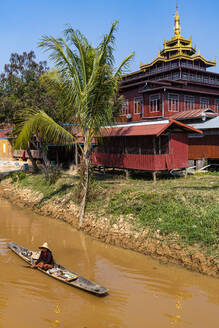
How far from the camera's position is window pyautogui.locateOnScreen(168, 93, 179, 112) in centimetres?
2777

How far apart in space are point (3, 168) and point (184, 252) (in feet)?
78.9

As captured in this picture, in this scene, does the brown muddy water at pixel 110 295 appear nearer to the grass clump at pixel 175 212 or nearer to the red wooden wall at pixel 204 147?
the grass clump at pixel 175 212

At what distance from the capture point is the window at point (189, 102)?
29156mm

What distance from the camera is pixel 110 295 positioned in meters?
8.06

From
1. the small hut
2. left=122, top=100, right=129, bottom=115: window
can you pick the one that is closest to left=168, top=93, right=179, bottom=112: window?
left=122, top=100, right=129, bottom=115: window

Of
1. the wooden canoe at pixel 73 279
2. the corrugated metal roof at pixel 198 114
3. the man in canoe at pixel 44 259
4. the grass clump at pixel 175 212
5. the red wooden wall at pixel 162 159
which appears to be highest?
the corrugated metal roof at pixel 198 114

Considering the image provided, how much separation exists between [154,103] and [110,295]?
74.0ft

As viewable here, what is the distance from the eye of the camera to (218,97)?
3266 centimetres

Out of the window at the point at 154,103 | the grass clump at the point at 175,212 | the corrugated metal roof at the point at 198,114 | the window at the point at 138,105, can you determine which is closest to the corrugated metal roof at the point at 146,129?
the grass clump at the point at 175,212

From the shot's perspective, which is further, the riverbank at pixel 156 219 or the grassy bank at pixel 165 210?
the grassy bank at pixel 165 210

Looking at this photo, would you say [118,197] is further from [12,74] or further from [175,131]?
[12,74]

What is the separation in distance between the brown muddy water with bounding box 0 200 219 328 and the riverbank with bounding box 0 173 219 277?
1.59 ft

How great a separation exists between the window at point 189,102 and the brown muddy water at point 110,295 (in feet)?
69.9

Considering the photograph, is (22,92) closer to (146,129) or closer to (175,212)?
(146,129)
